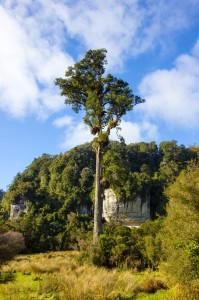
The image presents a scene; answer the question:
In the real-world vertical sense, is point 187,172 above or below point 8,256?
above

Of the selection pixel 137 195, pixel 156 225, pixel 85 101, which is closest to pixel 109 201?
pixel 137 195

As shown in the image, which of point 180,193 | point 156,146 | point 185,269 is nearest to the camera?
point 185,269

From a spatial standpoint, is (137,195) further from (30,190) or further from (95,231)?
(95,231)

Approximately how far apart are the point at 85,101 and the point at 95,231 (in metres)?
8.40

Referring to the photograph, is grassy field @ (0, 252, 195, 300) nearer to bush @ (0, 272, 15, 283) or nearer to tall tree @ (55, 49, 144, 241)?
bush @ (0, 272, 15, 283)

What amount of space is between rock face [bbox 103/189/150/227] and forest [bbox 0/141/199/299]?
148 cm

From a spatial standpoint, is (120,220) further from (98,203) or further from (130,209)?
(98,203)

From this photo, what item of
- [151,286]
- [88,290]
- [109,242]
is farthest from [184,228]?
[109,242]

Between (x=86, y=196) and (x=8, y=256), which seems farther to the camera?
(x=86, y=196)

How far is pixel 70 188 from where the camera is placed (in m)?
80.6

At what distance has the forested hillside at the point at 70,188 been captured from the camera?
52469mm

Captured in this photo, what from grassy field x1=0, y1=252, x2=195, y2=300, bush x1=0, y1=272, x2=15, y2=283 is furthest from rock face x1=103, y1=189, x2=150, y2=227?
grassy field x1=0, y1=252, x2=195, y2=300

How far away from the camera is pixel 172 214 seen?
11547mm

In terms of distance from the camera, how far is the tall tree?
20594 mm
